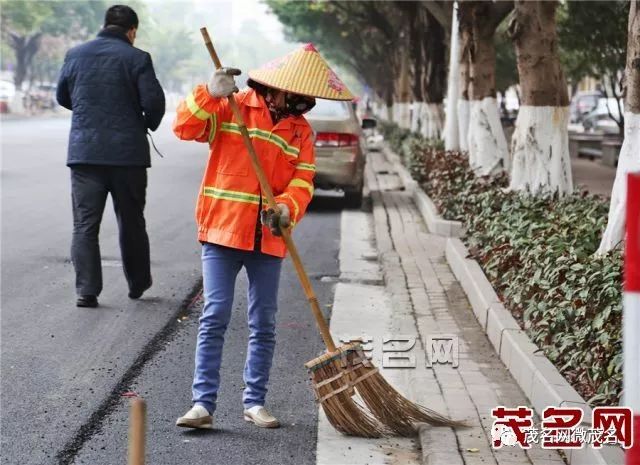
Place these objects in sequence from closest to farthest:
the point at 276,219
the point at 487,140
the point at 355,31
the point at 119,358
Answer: the point at 276,219
the point at 119,358
the point at 487,140
the point at 355,31

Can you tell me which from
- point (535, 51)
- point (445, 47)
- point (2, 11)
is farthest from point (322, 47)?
point (535, 51)

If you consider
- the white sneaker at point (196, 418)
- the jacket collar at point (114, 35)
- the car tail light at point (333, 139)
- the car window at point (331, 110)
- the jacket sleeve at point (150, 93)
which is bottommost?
the white sneaker at point (196, 418)

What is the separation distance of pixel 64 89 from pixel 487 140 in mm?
6979

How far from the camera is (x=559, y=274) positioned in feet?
21.2

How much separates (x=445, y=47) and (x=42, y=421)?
19650 mm

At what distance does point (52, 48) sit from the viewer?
7606 cm

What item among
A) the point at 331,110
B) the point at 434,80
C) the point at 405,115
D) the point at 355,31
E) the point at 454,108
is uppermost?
the point at 355,31

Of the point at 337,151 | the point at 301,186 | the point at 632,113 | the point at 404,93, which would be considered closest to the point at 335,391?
the point at 301,186

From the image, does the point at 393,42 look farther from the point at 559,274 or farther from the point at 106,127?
the point at 559,274

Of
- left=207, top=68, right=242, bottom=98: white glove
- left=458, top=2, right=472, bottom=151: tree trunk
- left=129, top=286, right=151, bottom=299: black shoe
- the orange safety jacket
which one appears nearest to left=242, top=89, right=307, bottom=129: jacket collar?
the orange safety jacket

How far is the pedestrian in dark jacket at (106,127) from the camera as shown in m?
7.47

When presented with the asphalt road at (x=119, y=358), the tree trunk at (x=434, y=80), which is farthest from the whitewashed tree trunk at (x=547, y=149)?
the tree trunk at (x=434, y=80)

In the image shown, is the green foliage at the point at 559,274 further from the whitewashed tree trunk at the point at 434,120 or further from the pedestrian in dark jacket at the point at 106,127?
the whitewashed tree trunk at the point at 434,120

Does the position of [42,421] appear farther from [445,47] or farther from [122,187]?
[445,47]
